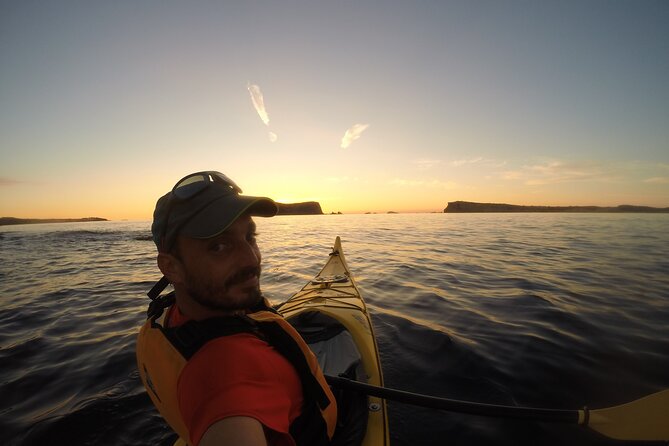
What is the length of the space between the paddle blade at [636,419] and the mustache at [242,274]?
336 centimetres

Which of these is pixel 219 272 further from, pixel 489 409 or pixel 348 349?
pixel 348 349

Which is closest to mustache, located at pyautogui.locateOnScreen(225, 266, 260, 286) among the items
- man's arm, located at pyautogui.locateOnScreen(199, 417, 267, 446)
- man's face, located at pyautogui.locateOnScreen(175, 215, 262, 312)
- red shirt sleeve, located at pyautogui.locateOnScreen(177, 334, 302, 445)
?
man's face, located at pyautogui.locateOnScreen(175, 215, 262, 312)

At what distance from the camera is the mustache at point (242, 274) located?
6.06 ft

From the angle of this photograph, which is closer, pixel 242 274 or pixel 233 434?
pixel 233 434

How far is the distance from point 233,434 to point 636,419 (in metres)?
3.72

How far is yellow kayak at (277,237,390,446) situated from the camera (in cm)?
297

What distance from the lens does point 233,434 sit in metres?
1.24

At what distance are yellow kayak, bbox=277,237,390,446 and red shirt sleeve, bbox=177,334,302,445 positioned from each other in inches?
70.0

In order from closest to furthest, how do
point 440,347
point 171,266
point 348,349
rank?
1. point 171,266
2. point 348,349
3. point 440,347

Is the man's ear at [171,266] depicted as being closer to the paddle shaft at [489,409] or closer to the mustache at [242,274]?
the mustache at [242,274]

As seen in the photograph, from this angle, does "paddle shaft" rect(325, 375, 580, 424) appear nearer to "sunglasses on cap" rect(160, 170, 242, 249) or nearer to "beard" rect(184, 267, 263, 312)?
"beard" rect(184, 267, 263, 312)

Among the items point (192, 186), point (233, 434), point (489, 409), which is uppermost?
point (192, 186)

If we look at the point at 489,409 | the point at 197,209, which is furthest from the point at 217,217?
the point at 489,409

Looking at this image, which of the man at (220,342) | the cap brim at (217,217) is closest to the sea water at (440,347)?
the man at (220,342)
